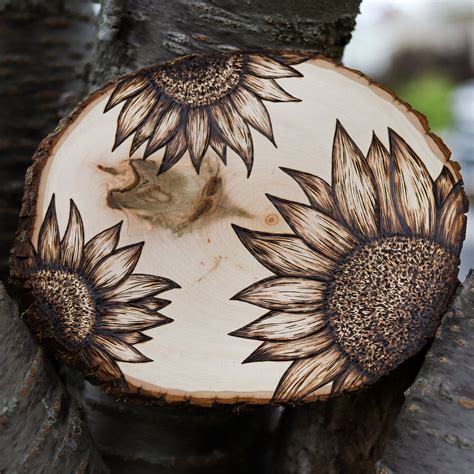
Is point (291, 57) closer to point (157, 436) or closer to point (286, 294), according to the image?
point (286, 294)

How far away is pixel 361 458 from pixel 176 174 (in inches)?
16.8

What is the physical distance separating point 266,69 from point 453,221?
0.83 ft

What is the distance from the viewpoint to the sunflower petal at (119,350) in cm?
67

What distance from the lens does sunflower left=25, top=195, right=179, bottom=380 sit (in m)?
0.67

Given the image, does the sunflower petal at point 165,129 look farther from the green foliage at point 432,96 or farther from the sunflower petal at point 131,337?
the green foliage at point 432,96

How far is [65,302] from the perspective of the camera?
67cm

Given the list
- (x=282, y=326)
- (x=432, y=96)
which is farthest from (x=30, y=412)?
(x=432, y=96)

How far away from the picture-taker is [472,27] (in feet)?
22.6

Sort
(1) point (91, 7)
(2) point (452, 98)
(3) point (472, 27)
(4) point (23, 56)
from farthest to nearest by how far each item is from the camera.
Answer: (3) point (472, 27), (2) point (452, 98), (1) point (91, 7), (4) point (23, 56)

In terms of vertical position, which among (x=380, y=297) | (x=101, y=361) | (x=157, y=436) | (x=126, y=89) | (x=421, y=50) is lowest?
(x=421, y=50)

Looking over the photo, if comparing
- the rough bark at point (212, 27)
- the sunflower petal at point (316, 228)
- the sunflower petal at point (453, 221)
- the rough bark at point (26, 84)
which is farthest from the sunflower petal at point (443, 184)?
the rough bark at point (26, 84)

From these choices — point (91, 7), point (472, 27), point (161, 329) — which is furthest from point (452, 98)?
point (161, 329)

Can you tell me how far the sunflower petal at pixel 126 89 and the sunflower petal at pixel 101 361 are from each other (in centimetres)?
24

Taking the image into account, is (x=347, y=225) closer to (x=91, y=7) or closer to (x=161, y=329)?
(x=161, y=329)
